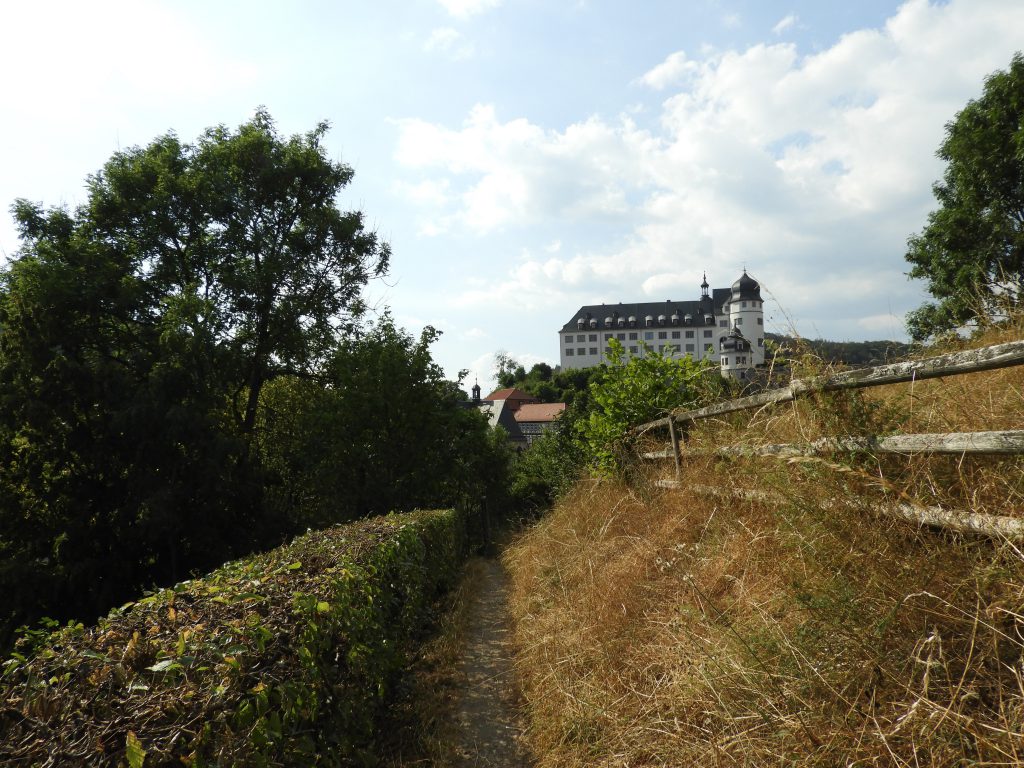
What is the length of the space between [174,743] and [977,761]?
98.7 inches

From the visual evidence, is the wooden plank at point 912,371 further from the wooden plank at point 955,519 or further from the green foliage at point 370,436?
the green foliage at point 370,436

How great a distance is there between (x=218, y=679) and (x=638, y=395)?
695cm

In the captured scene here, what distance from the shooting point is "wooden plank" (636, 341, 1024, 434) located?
266 cm

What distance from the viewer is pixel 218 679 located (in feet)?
7.27

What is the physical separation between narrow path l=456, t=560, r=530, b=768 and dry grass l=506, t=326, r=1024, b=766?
0.23 m

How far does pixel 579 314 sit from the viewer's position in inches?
4055

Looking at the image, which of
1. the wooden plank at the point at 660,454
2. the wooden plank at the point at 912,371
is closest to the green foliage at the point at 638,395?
the wooden plank at the point at 660,454

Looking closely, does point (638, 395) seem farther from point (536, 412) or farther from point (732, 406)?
point (536, 412)

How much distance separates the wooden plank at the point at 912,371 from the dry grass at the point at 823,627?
3.8 inches

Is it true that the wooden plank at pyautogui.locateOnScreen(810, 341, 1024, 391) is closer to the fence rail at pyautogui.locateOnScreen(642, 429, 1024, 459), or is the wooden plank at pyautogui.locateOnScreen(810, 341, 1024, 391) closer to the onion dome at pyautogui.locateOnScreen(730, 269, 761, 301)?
the fence rail at pyautogui.locateOnScreen(642, 429, 1024, 459)

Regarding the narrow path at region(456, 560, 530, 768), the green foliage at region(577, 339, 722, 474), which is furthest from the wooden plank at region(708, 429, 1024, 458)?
the green foliage at region(577, 339, 722, 474)

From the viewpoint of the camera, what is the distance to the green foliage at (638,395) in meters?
8.20

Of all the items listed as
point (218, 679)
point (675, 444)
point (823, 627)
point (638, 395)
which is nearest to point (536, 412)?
point (638, 395)

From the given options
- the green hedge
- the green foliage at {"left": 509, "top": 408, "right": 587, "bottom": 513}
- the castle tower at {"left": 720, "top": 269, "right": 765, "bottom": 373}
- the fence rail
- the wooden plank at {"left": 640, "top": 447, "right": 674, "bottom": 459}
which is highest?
the castle tower at {"left": 720, "top": 269, "right": 765, "bottom": 373}
